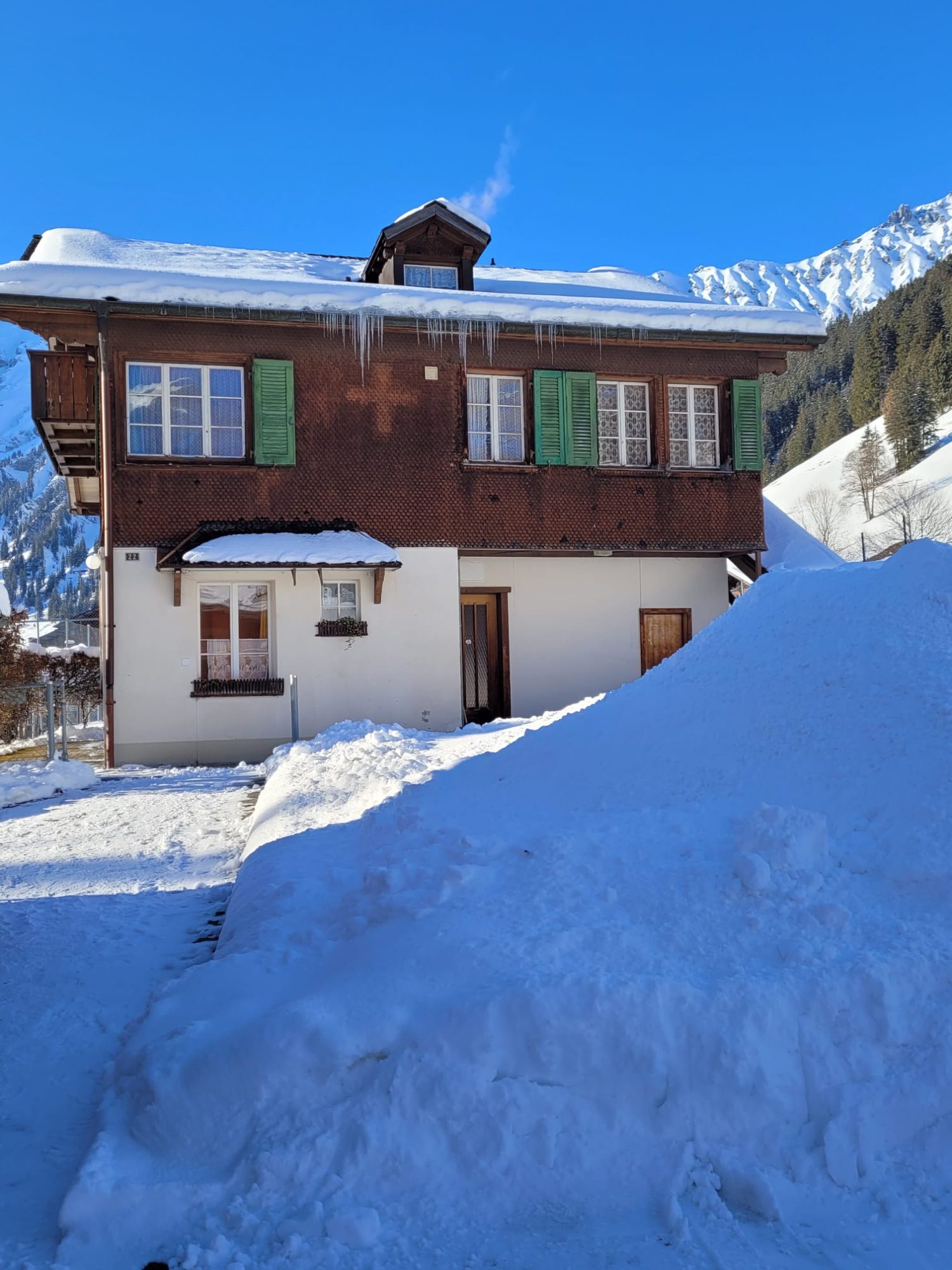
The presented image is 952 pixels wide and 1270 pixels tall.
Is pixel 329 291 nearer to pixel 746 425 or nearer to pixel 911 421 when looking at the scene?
pixel 746 425

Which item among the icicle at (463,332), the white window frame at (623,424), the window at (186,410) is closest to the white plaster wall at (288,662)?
the window at (186,410)

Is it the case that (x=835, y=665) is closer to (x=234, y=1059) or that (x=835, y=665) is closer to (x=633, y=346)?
(x=234, y=1059)

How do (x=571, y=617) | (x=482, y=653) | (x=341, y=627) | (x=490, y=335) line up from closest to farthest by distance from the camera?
(x=341, y=627) < (x=490, y=335) < (x=571, y=617) < (x=482, y=653)

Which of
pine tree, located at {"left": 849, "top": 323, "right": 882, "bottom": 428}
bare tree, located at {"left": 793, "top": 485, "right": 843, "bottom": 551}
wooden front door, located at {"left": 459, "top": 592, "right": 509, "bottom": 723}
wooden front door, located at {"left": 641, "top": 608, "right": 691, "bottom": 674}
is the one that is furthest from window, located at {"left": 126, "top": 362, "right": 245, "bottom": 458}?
pine tree, located at {"left": 849, "top": 323, "right": 882, "bottom": 428}

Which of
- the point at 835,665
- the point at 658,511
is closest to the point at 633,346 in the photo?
the point at 658,511

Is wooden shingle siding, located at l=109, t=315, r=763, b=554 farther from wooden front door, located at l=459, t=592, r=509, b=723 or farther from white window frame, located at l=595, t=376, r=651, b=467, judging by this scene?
wooden front door, located at l=459, t=592, r=509, b=723

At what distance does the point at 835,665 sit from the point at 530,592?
958 cm

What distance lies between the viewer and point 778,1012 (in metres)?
3.09

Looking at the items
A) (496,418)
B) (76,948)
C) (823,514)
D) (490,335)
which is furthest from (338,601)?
(823,514)

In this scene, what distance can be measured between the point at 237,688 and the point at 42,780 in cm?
308

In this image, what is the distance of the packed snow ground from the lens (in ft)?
9.90

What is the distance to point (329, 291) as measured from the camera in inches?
529

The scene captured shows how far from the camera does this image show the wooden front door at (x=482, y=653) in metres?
15.0

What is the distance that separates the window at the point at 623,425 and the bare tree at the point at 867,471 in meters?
55.6
